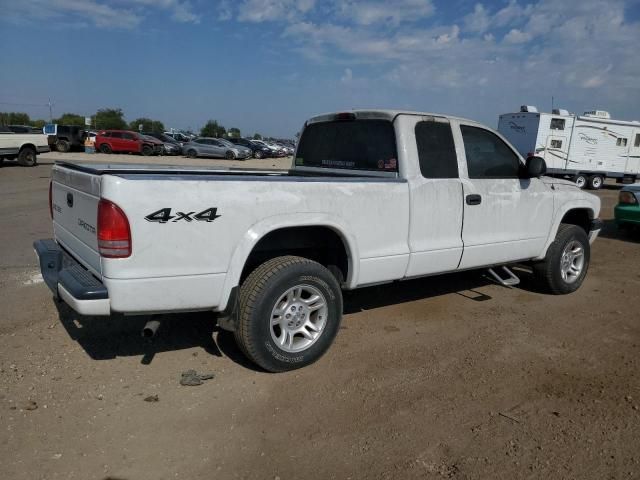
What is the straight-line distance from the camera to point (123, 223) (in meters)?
2.99

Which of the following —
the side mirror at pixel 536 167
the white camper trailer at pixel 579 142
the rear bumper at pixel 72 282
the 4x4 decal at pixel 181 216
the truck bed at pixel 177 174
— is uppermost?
the white camper trailer at pixel 579 142

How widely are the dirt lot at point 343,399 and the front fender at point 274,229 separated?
29.1 inches

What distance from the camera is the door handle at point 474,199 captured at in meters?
4.66

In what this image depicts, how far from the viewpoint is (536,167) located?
502 cm

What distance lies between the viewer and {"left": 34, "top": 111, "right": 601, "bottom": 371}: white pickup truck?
3107 millimetres

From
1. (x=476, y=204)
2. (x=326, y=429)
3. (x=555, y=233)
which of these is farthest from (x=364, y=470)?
(x=555, y=233)

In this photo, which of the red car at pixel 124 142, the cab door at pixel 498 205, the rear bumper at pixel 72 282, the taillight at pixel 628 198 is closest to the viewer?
the rear bumper at pixel 72 282

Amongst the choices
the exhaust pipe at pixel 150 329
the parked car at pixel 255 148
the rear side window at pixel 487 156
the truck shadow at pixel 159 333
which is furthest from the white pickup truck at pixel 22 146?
the rear side window at pixel 487 156

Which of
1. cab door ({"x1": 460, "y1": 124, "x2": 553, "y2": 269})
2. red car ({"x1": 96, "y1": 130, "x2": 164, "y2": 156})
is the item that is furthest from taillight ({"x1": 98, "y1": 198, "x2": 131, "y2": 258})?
red car ({"x1": 96, "y1": 130, "x2": 164, "y2": 156})

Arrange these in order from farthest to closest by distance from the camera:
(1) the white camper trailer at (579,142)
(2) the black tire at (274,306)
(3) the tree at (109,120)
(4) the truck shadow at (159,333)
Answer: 1. (3) the tree at (109,120)
2. (1) the white camper trailer at (579,142)
3. (4) the truck shadow at (159,333)
4. (2) the black tire at (274,306)

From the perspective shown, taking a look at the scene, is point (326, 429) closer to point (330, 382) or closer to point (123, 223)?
point (330, 382)

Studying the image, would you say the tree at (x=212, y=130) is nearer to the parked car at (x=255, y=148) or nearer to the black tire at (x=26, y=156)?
the parked car at (x=255, y=148)

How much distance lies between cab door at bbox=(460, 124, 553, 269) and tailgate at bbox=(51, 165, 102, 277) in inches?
122

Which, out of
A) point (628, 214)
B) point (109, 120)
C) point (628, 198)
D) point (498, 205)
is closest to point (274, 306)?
point (498, 205)
